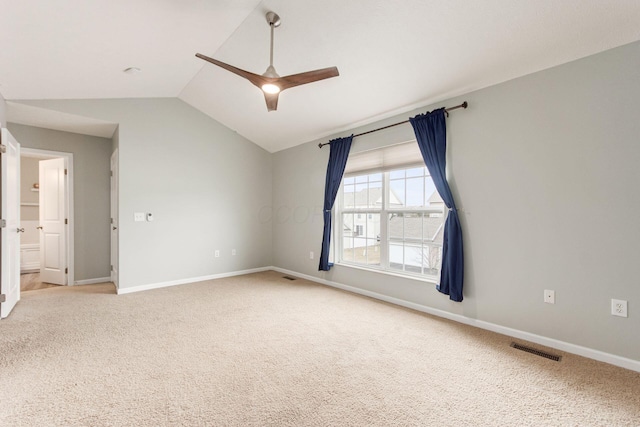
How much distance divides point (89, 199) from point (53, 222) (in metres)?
0.66

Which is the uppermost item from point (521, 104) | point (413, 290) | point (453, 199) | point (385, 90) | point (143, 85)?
point (143, 85)

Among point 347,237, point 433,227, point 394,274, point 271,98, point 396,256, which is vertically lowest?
point 394,274

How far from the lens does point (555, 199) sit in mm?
2506

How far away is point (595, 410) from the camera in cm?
171

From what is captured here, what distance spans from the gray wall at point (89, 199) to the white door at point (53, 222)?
0.52ft

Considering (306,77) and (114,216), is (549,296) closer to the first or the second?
(306,77)

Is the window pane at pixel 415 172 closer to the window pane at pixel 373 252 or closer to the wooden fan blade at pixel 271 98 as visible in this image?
the window pane at pixel 373 252

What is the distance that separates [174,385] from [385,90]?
343 centimetres

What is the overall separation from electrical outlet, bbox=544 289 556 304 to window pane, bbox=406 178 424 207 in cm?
150

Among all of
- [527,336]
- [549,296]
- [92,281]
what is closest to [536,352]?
[527,336]

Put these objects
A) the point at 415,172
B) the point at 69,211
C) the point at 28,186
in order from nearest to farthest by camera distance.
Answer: the point at 415,172
the point at 69,211
the point at 28,186

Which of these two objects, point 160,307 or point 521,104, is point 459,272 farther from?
point 160,307

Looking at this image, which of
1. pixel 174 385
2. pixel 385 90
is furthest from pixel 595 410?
pixel 385 90

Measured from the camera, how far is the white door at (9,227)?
3.13 m
